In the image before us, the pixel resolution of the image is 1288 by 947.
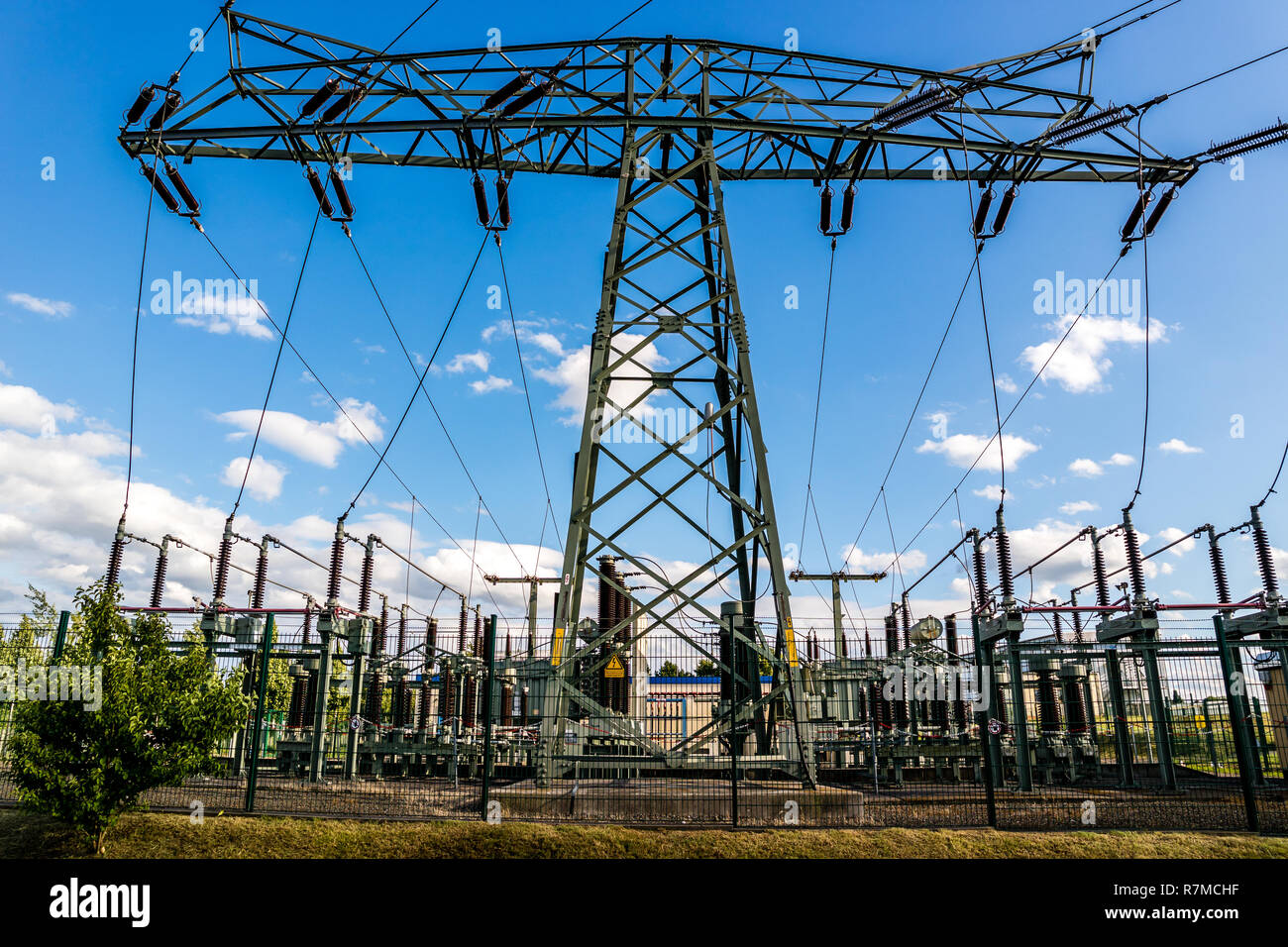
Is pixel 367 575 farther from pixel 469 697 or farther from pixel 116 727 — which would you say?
pixel 116 727

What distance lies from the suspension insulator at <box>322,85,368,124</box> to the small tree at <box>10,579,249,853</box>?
8.35 meters

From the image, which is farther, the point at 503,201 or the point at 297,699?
the point at 297,699

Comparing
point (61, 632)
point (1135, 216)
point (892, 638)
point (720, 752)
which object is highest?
point (1135, 216)

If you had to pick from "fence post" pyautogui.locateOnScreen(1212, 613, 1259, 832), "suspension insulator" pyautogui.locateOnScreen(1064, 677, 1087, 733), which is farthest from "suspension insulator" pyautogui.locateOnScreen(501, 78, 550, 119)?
"suspension insulator" pyautogui.locateOnScreen(1064, 677, 1087, 733)

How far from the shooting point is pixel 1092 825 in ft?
34.2

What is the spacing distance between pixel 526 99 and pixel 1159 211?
11.3m

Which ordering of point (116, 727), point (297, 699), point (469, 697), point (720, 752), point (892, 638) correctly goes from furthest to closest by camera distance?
point (892, 638), point (297, 699), point (469, 697), point (720, 752), point (116, 727)

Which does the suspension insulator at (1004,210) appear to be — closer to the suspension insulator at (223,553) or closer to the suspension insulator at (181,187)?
the suspension insulator at (181,187)

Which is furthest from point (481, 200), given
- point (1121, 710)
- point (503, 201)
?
point (1121, 710)

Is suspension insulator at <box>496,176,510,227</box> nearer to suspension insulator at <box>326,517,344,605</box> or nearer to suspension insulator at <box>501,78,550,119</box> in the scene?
suspension insulator at <box>501,78,550,119</box>

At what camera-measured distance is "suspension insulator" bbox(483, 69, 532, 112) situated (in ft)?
42.5

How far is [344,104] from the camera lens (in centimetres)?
1298

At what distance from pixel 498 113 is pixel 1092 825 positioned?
1401 centimetres
